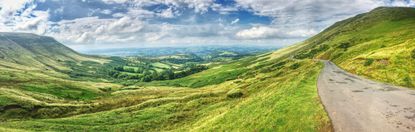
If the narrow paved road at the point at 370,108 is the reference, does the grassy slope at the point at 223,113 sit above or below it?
below

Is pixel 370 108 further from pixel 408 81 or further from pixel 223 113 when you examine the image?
pixel 408 81

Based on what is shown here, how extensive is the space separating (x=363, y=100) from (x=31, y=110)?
84.5 metres

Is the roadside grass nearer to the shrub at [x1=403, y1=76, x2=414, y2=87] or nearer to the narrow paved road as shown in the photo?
the narrow paved road

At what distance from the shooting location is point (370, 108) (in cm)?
3284

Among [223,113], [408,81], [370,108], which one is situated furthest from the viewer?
[408,81]

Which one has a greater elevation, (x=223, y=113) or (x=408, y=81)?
(x=408, y=81)

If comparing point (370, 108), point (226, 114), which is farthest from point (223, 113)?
point (370, 108)

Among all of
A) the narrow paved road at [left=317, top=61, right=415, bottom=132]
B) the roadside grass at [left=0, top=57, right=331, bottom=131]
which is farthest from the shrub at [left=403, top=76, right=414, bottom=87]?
the roadside grass at [left=0, top=57, right=331, bottom=131]

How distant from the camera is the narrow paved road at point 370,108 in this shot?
1039 inches

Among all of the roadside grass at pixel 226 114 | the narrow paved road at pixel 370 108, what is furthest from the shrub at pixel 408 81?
the roadside grass at pixel 226 114

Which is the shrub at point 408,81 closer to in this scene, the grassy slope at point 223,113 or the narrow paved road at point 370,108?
the narrow paved road at point 370,108

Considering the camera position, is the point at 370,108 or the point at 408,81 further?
the point at 408,81

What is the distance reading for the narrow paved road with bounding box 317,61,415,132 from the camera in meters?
26.4

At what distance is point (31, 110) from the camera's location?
286 ft
